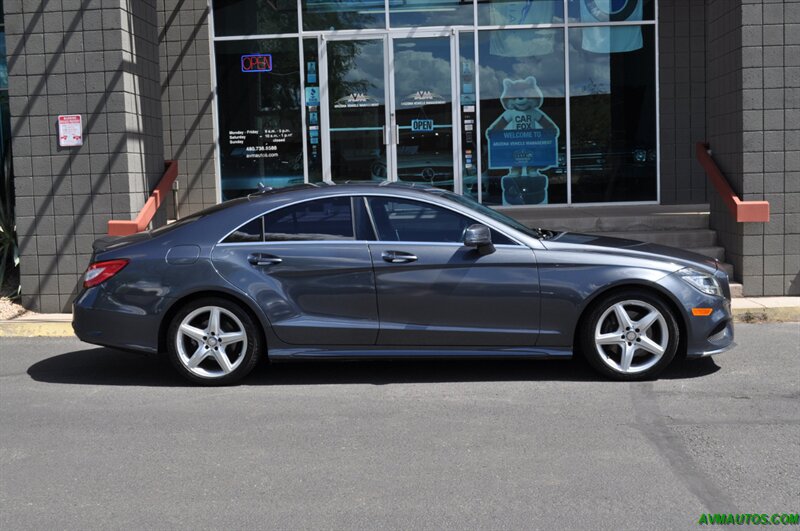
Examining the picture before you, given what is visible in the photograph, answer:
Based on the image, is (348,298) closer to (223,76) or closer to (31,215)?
(31,215)

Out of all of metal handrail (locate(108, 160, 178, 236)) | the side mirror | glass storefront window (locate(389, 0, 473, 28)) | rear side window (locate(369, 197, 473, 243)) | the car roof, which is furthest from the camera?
glass storefront window (locate(389, 0, 473, 28))

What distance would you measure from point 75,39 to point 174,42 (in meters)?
4.11

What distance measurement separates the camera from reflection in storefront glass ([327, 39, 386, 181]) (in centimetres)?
1373

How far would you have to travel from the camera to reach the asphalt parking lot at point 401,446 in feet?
14.5

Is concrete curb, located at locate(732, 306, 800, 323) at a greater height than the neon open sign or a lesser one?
lesser

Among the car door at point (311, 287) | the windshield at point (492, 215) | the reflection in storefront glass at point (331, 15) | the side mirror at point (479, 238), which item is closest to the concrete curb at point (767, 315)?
the windshield at point (492, 215)

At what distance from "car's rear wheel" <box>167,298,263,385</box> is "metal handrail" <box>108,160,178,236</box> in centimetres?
314

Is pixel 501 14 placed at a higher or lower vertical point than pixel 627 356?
higher

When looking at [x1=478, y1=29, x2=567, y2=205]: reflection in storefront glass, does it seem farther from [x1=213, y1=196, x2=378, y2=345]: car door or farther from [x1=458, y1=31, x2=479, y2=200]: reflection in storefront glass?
[x1=213, y1=196, x2=378, y2=345]: car door

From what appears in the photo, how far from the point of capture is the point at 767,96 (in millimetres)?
9766

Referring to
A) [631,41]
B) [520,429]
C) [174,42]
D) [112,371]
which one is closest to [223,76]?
[174,42]

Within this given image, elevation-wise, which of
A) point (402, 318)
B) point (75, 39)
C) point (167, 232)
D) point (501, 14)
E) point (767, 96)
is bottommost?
point (402, 318)

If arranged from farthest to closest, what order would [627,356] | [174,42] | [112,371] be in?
[174,42], [112,371], [627,356]

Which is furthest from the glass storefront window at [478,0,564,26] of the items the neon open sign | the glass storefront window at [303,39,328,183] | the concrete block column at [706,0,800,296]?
the concrete block column at [706,0,800,296]
